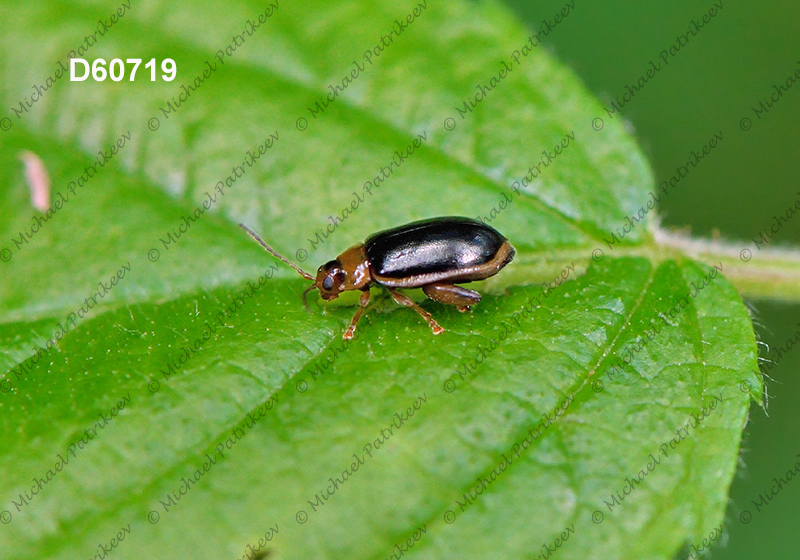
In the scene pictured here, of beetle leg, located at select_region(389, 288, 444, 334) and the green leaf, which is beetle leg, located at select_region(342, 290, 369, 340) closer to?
the green leaf

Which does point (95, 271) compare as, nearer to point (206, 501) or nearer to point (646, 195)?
point (206, 501)

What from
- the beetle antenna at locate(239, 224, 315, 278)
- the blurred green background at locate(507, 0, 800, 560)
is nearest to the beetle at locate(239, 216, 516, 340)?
the beetle antenna at locate(239, 224, 315, 278)

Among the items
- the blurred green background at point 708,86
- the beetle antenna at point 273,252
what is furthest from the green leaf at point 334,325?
the blurred green background at point 708,86

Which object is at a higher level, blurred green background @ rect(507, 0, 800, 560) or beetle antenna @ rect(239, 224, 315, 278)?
blurred green background @ rect(507, 0, 800, 560)

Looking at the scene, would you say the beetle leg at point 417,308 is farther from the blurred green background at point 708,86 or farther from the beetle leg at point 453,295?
the blurred green background at point 708,86

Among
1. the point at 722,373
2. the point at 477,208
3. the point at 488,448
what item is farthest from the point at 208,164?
the point at 722,373

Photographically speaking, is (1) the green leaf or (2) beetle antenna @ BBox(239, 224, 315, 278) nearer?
(1) the green leaf

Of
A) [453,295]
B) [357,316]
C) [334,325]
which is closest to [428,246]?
[453,295]
